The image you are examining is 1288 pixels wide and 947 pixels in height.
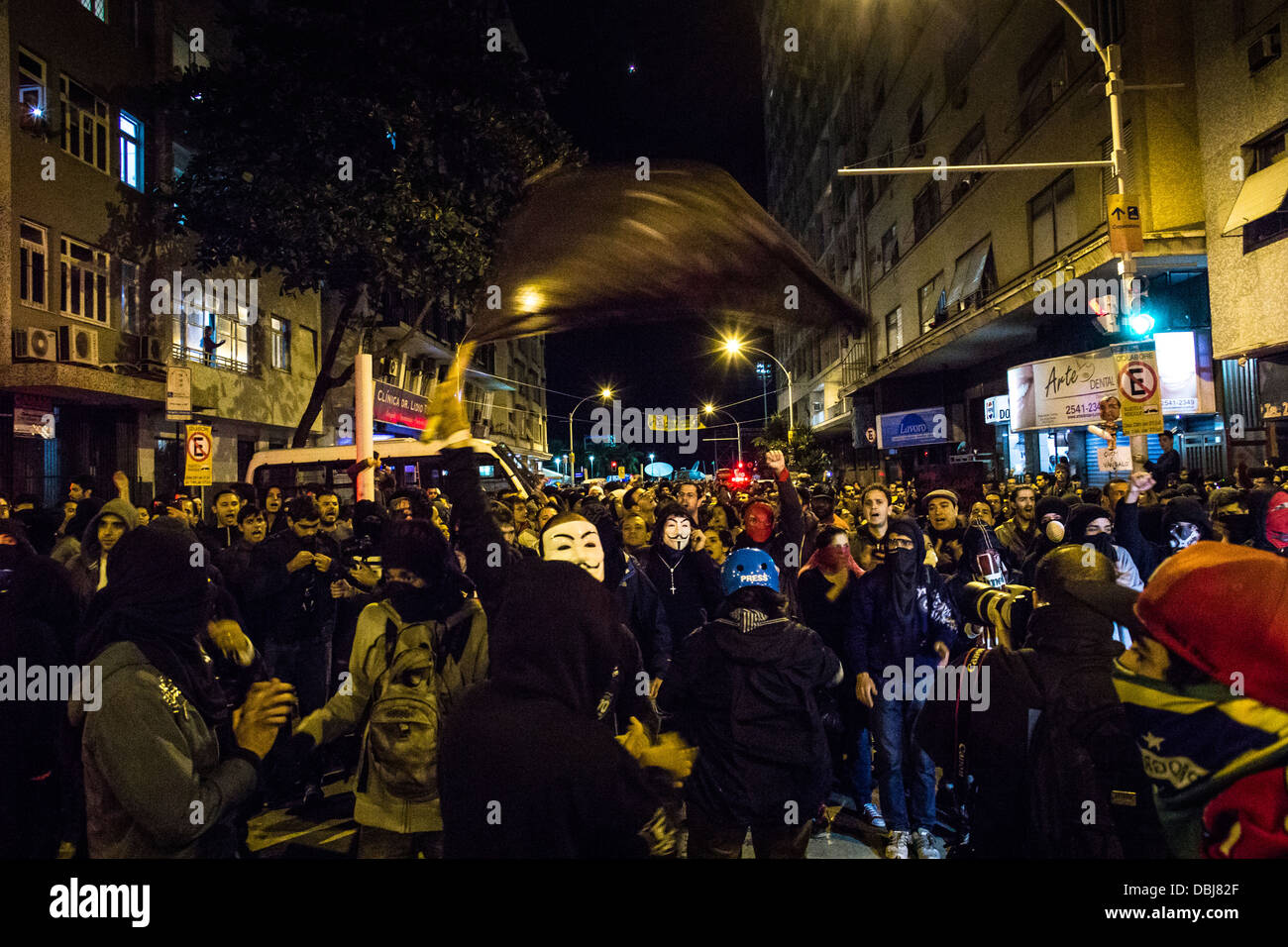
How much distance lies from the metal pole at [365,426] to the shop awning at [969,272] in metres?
17.0

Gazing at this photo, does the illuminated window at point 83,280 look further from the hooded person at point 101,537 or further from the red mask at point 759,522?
the red mask at point 759,522

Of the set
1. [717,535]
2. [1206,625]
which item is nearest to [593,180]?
[1206,625]

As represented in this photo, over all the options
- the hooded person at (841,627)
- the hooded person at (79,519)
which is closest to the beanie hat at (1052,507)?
the hooded person at (841,627)

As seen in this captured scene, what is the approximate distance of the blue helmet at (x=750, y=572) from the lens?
3383 mm

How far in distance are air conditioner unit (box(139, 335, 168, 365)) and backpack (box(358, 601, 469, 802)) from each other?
16649mm

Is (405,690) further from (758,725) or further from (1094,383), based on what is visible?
(1094,383)

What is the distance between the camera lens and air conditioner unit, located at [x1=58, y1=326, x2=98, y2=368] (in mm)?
14242

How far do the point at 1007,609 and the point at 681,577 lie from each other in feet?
8.10

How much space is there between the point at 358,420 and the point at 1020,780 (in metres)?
9.05

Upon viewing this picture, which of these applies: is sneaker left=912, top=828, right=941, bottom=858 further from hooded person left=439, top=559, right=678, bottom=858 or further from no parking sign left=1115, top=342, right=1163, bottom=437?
no parking sign left=1115, top=342, right=1163, bottom=437

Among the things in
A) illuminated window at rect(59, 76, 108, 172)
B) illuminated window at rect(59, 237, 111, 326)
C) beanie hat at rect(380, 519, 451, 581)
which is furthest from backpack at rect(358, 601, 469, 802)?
illuminated window at rect(59, 76, 108, 172)

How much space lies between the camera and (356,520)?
748 centimetres
